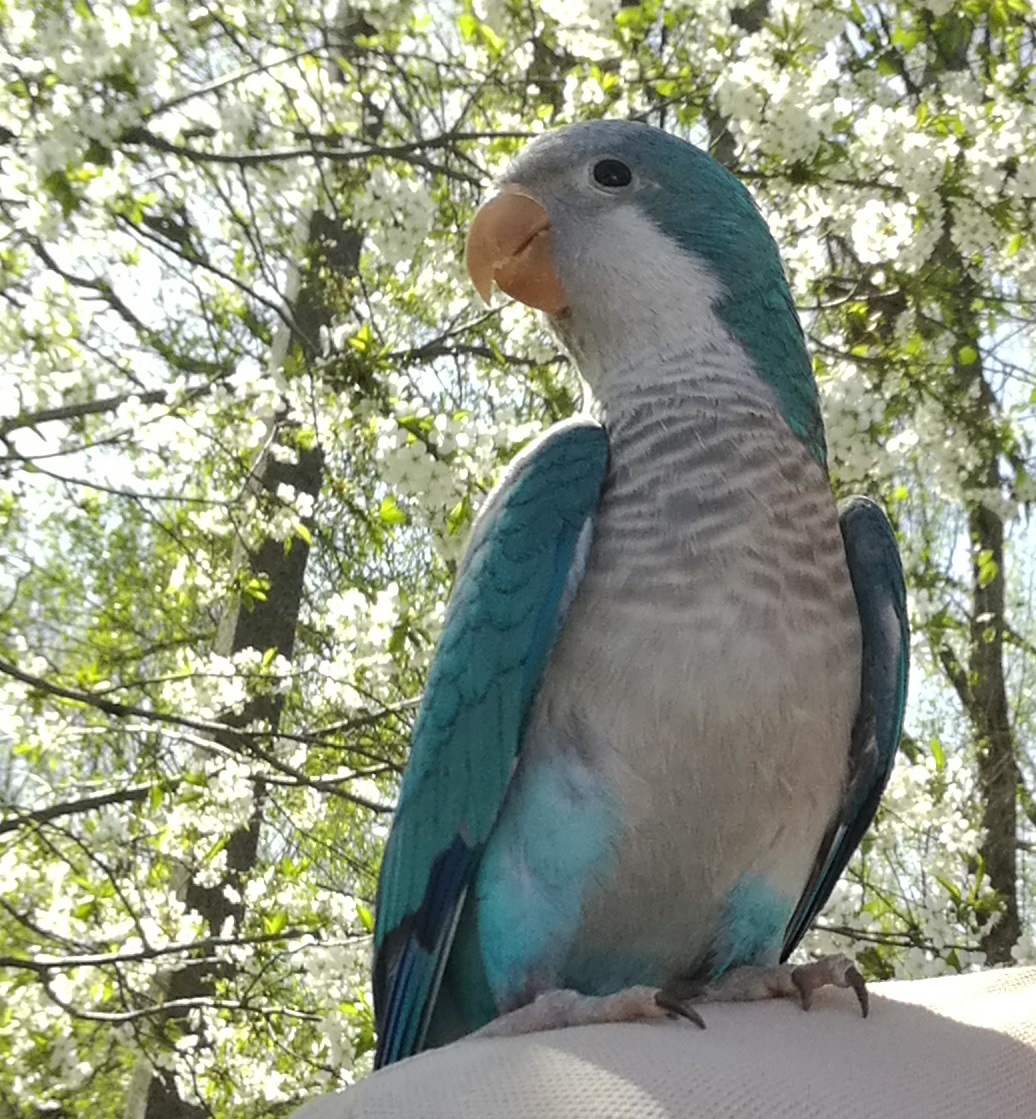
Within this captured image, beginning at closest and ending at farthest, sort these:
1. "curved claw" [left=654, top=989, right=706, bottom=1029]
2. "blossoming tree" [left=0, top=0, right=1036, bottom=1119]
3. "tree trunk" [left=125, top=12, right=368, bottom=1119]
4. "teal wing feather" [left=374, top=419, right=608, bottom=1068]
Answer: "curved claw" [left=654, top=989, right=706, bottom=1029], "teal wing feather" [left=374, top=419, right=608, bottom=1068], "blossoming tree" [left=0, top=0, right=1036, bottom=1119], "tree trunk" [left=125, top=12, right=368, bottom=1119]

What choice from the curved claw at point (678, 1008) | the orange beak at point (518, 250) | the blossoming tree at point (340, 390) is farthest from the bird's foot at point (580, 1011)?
the blossoming tree at point (340, 390)

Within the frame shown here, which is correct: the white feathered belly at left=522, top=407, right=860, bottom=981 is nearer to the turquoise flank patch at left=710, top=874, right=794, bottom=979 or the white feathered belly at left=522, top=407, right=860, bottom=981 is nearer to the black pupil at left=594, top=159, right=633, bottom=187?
the turquoise flank patch at left=710, top=874, right=794, bottom=979

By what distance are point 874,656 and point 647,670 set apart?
0.23m

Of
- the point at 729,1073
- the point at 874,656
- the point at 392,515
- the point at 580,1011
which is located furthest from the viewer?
the point at 392,515

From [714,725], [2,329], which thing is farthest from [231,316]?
[714,725]

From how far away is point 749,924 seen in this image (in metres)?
0.76

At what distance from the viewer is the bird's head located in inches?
33.3

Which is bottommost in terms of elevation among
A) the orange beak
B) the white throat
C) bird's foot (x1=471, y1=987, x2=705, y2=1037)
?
bird's foot (x1=471, y1=987, x2=705, y2=1037)

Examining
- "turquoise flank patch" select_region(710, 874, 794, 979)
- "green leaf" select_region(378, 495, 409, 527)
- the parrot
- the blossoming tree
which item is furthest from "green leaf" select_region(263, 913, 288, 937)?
"turquoise flank patch" select_region(710, 874, 794, 979)

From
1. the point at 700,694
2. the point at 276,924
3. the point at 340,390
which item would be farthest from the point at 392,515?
the point at 700,694

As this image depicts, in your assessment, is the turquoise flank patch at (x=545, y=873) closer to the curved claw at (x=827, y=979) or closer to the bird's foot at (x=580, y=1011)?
the bird's foot at (x=580, y=1011)

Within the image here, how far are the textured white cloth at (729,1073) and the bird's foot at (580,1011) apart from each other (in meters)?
0.01

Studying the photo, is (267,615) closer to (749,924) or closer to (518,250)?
(518,250)

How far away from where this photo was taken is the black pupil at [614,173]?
89 cm
